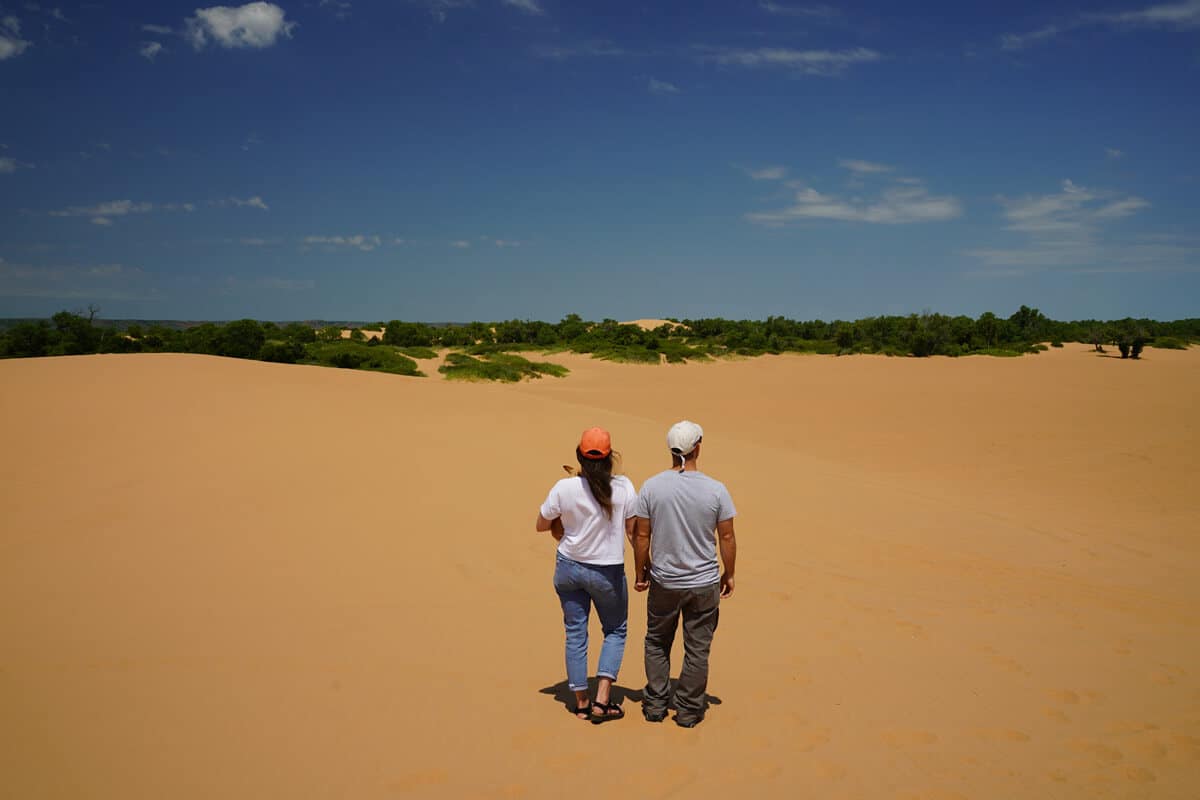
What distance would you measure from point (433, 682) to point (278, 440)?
6.51 meters

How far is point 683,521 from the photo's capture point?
4.03 meters

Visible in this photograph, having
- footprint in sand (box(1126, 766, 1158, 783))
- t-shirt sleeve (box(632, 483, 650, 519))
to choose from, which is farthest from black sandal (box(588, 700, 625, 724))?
footprint in sand (box(1126, 766, 1158, 783))

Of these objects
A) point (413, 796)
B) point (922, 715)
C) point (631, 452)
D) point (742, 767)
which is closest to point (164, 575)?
point (413, 796)

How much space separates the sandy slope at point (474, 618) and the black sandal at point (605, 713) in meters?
0.06

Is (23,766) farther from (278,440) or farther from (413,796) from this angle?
(278,440)

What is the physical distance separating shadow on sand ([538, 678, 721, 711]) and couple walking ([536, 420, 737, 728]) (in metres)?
0.26

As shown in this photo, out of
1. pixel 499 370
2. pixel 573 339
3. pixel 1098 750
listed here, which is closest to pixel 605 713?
pixel 1098 750

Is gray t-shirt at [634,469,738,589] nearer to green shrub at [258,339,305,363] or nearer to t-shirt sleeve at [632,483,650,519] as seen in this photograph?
t-shirt sleeve at [632,483,650,519]

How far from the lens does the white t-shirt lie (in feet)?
13.3

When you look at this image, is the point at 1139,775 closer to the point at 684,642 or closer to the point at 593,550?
the point at 684,642

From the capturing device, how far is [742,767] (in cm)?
387

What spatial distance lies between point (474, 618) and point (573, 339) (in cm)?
4362

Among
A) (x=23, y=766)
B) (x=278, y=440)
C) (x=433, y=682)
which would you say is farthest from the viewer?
(x=278, y=440)

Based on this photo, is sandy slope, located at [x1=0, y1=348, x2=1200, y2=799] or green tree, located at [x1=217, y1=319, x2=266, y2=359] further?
green tree, located at [x1=217, y1=319, x2=266, y2=359]
